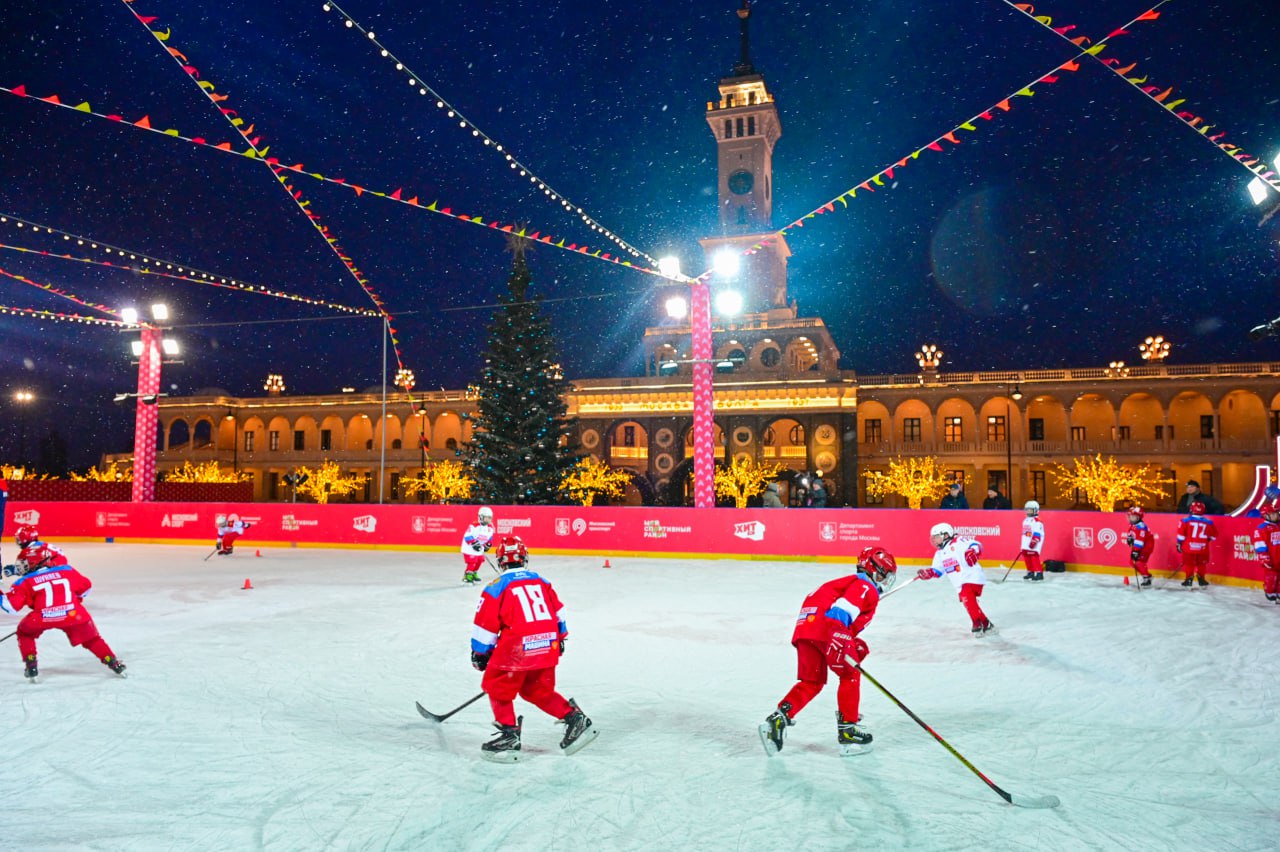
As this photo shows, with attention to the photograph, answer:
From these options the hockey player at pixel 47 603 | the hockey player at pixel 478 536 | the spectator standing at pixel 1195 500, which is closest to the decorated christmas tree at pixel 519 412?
the hockey player at pixel 478 536

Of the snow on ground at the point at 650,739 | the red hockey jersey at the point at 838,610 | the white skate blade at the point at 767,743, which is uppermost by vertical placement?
the red hockey jersey at the point at 838,610

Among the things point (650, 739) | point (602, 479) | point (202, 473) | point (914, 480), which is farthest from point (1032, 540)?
point (202, 473)

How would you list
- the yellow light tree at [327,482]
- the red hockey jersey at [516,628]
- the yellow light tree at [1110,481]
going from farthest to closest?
the yellow light tree at [327,482] → the yellow light tree at [1110,481] → the red hockey jersey at [516,628]

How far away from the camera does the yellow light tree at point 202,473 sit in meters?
61.2

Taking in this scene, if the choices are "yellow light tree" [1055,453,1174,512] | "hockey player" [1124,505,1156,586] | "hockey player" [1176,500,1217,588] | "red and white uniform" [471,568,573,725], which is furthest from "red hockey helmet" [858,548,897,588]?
"yellow light tree" [1055,453,1174,512]

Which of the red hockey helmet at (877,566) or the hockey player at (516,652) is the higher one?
the red hockey helmet at (877,566)

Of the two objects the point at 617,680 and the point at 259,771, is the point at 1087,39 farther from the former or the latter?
the point at 259,771

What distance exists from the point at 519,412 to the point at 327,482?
33.5m

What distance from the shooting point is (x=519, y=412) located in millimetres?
32000

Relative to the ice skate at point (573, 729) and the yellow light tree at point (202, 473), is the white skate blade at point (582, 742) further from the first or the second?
the yellow light tree at point (202, 473)

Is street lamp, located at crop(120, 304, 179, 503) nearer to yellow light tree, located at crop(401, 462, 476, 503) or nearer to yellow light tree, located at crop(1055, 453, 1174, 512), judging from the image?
yellow light tree, located at crop(401, 462, 476, 503)

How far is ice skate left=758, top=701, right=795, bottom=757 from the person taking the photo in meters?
5.62

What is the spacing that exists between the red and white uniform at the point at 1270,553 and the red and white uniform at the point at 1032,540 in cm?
326

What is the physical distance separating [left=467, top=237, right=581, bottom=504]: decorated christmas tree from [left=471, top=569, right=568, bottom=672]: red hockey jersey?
25.5 metres
